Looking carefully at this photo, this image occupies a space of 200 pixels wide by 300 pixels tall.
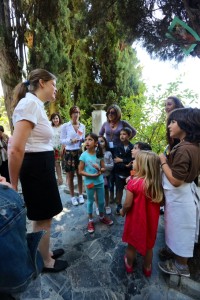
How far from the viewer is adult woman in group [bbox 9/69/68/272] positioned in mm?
1436

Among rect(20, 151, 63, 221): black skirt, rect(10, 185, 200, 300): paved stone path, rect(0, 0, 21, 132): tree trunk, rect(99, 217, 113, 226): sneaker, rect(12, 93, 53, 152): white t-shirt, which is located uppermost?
rect(0, 0, 21, 132): tree trunk

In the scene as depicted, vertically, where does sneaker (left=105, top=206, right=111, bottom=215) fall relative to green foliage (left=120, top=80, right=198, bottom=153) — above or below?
below

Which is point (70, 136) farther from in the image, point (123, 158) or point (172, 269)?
point (172, 269)

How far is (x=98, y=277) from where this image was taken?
1.92m

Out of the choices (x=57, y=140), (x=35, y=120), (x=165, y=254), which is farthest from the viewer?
(x=57, y=140)

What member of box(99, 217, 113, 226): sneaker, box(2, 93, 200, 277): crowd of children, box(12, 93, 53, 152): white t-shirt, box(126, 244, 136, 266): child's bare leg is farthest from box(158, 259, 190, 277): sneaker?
box(12, 93, 53, 152): white t-shirt

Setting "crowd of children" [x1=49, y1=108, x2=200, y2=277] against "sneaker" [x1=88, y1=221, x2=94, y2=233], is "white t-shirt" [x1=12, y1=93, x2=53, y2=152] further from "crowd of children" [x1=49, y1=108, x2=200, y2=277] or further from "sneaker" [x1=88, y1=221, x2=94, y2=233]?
"sneaker" [x1=88, y1=221, x2=94, y2=233]

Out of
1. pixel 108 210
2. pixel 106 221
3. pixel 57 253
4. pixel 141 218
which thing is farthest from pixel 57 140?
pixel 141 218

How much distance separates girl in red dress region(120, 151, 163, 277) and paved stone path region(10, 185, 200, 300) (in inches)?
12.1

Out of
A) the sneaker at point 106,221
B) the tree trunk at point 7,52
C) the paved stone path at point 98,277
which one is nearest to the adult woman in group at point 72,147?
the sneaker at point 106,221

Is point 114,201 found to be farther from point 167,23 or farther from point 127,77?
point 127,77

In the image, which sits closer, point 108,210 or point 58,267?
point 58,267

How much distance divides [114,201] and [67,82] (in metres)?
6.33

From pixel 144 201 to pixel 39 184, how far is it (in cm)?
100
